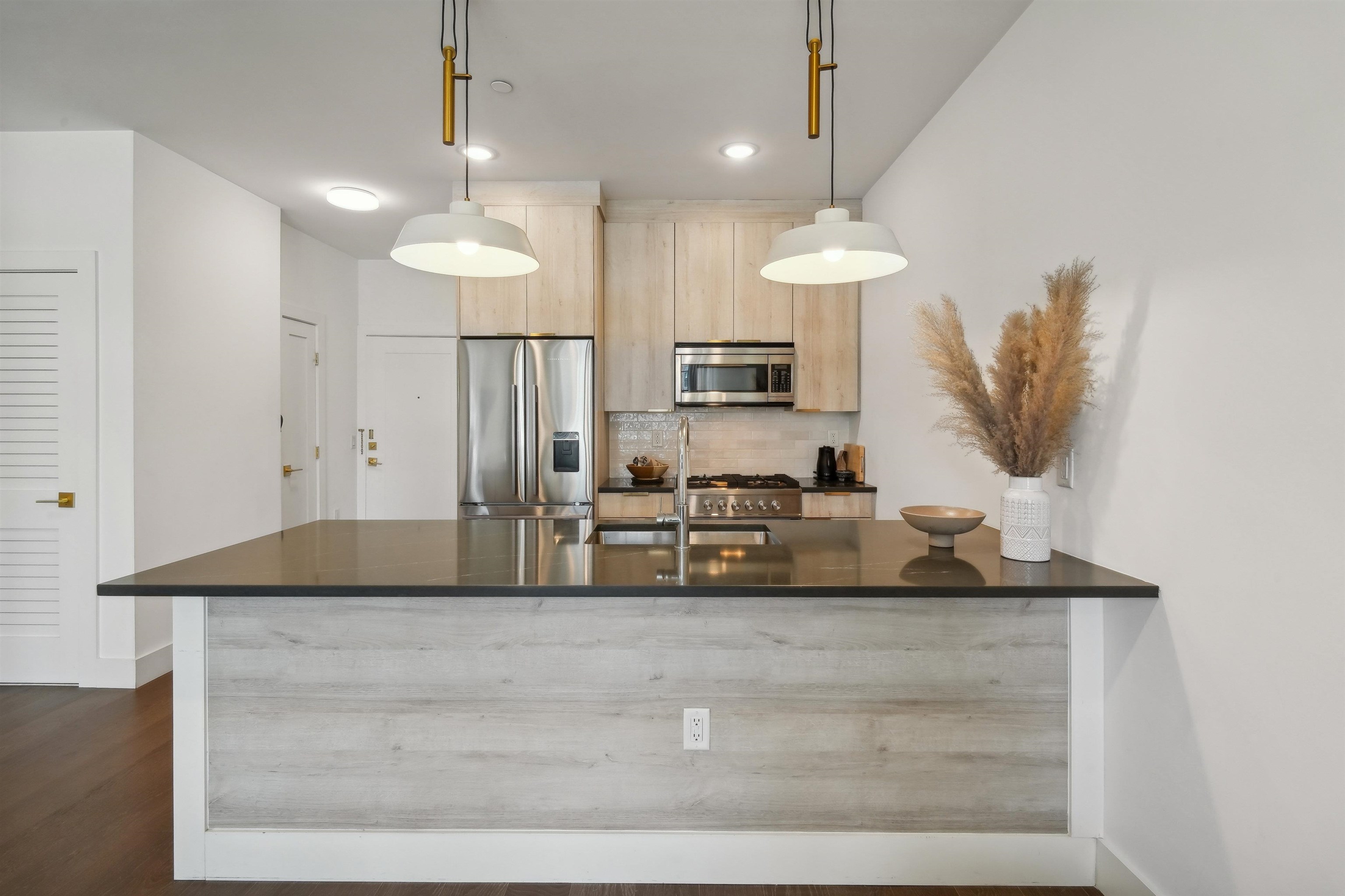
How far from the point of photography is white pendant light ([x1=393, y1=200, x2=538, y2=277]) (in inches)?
72.5

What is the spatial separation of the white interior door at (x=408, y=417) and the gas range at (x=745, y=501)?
271 cm

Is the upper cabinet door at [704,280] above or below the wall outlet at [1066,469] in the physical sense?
above

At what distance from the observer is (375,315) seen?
18.8 feet

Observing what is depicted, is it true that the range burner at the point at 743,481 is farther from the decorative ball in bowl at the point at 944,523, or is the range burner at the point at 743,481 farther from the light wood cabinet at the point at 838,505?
the decorative ball in bowl at the point at 944,523

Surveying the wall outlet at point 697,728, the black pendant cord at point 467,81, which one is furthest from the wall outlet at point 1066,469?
the black pendant cord at point 467,81

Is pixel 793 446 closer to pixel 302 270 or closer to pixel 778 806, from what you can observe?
pixel 778 806

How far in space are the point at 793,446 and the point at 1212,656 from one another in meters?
3.21

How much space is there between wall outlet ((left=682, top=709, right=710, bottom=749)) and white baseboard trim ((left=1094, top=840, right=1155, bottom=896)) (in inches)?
43.7

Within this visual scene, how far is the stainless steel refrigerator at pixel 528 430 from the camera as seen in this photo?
3914 mm

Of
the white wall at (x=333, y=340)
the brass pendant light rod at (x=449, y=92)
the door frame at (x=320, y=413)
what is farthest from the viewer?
the door frame at (x=320, y=413)

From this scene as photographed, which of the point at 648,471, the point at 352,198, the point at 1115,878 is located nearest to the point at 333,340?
the point at 352,198

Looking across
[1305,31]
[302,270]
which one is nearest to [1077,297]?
[1305,31]

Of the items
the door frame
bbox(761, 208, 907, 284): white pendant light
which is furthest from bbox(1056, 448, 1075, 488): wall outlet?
the door frame

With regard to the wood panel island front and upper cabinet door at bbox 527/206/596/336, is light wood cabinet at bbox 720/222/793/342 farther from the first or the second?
the wood panel island front
